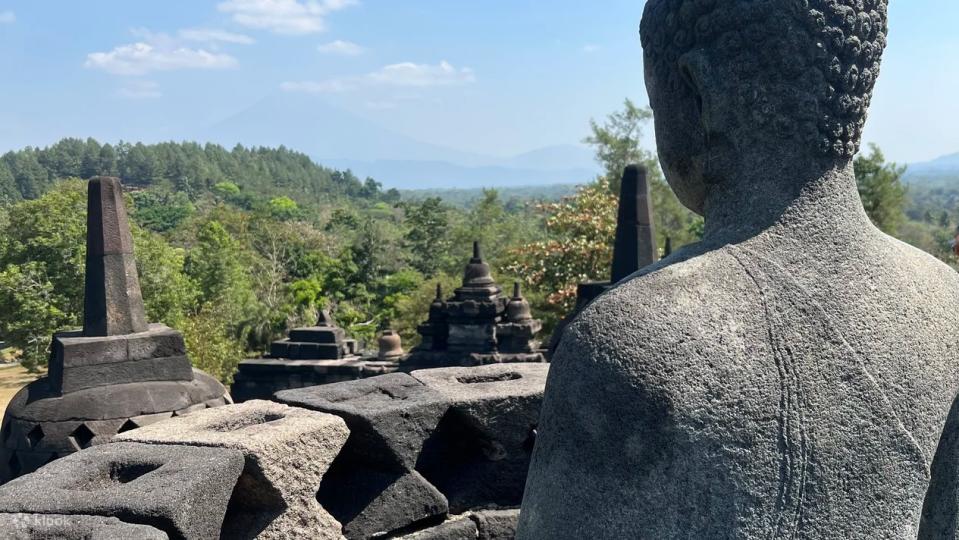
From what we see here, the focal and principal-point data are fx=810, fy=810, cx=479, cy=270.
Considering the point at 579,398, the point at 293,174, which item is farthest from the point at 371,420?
the point at 293,174

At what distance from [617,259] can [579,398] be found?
27.0 ft

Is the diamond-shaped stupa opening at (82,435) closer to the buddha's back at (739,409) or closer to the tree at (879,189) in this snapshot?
the buddha's back at (739,409)

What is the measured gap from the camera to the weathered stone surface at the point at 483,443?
3.12 m

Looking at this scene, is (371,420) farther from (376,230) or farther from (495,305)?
(376,230)

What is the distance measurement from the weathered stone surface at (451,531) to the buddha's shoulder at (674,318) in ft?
6.32

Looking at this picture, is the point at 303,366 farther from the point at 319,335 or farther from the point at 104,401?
the point at 104,401

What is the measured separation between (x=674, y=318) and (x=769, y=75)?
0.42 m

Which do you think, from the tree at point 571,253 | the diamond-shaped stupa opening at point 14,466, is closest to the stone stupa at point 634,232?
the diamond-shaped stupa opening at point 14,466

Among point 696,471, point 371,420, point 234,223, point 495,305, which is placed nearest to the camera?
point 696,471

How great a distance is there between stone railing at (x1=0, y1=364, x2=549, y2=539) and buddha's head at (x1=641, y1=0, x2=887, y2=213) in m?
1.62

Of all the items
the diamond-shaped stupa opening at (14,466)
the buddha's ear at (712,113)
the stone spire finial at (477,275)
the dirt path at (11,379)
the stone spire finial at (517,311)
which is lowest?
the dirt path at (11,379)

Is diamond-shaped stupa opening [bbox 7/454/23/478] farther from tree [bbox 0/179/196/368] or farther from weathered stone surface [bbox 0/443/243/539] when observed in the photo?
tree [bbox 0/179/196/368]

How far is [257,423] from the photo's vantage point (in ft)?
9.41

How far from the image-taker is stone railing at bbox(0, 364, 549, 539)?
215 cm
